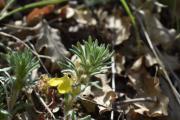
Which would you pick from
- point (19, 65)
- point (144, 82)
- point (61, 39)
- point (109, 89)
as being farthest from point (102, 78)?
point (19, 65)

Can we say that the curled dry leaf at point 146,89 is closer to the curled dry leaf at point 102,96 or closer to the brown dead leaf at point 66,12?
the curled dry leaf at point 102,96

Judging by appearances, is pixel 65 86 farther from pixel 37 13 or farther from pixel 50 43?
pixel 37 13

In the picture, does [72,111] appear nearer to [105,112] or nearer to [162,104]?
[105,112]

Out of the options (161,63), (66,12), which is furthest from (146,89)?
(66,12)

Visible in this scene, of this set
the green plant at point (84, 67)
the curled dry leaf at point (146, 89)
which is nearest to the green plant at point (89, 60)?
the green plant at point (84, 67)

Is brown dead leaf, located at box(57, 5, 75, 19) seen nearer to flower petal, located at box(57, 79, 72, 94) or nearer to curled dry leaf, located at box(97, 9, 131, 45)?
curled dry leaf, located at box(97, 9, 131, 45)
